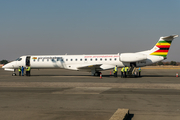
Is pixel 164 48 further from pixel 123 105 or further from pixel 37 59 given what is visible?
pixel 123 105

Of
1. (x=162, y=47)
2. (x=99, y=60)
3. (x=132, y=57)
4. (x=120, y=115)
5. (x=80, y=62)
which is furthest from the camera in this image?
(x=80, y=62)

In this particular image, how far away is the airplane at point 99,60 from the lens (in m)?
29.1

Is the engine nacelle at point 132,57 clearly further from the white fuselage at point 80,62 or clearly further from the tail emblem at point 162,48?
the tail emblem at point 162,48

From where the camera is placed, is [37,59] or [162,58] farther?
[37,59]

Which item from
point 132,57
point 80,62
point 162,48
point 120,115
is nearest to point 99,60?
point 80,62

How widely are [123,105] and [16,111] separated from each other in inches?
171

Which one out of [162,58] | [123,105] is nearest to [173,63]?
[162,58]

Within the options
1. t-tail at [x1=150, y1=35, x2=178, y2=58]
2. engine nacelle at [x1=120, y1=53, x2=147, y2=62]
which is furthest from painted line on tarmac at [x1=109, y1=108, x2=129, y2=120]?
t-tail at [x1=150, y1=35, x2=178, y2=58]

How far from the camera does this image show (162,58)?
29.3m

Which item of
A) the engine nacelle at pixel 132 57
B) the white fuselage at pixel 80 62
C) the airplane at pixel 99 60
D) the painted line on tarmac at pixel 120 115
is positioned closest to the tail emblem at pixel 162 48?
the airplane at pixel 99 60

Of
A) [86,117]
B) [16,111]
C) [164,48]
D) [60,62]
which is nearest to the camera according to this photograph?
[86,117]

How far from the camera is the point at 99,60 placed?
3048 centimetres

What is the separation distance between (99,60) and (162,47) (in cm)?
894

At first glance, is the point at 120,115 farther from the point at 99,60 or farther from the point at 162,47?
the point at 162,47
